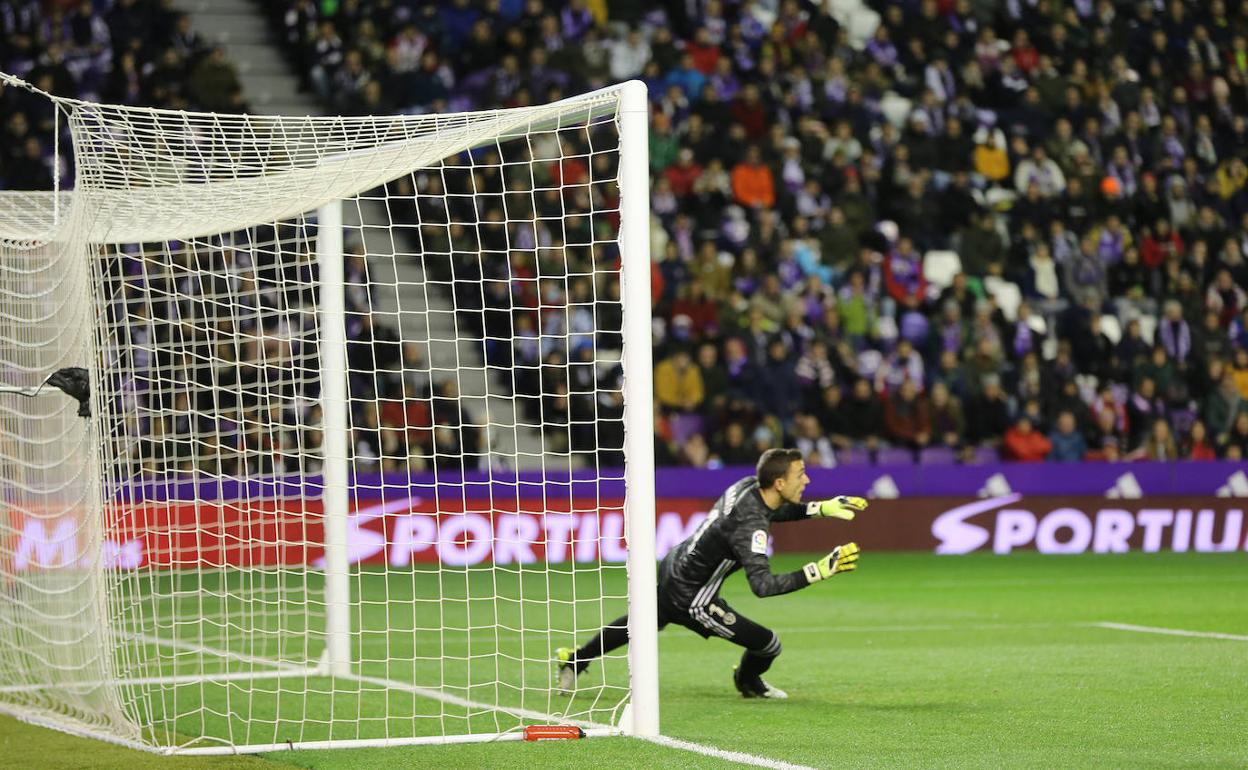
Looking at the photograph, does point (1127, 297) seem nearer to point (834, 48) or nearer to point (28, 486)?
point (834, 48)

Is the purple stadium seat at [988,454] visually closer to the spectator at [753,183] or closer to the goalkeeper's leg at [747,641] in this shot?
the spectator at [753,183]

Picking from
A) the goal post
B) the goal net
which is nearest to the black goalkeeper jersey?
the goal net

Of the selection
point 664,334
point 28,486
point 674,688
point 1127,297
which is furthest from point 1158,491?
point 28,486

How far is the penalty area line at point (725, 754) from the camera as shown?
23.3 feet

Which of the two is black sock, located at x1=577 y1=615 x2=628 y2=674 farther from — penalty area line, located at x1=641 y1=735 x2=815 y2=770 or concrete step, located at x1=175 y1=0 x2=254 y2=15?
concrete step, located at x1=175 y1=0 x2=254 y2=15

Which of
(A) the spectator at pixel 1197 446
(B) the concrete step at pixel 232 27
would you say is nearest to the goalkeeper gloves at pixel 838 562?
(A) the spectator at pixel 1197 446

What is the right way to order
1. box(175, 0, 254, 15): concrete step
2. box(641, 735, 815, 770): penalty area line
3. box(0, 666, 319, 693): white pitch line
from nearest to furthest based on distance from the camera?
box(641, 735, 815, 770): penalty area line < box(0, 666, 319, 693): white pitch line < box(175, 0, 254, 15): concrete step

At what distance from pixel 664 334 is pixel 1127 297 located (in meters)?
6.79

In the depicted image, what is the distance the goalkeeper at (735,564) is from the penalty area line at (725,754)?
4.26ft

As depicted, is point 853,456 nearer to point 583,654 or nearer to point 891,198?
point 891,198

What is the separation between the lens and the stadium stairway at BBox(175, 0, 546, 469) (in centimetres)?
1773

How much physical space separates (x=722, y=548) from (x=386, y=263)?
11436 mm

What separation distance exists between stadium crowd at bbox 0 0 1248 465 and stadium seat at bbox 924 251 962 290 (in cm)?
4

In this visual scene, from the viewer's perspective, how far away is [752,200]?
70.9 feet
